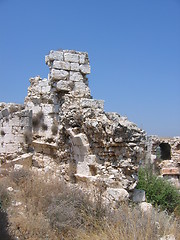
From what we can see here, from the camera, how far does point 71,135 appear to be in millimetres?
7543

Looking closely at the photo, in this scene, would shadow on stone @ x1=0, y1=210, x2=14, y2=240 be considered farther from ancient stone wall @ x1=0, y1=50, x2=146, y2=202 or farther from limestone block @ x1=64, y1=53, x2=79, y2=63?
limestone block @ x1=64, y1=53, x2=79, y2=63

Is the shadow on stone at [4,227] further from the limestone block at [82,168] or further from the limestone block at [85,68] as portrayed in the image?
the limestone block at [85,68]

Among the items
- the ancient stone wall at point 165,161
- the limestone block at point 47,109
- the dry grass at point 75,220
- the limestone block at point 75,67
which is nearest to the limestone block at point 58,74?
the limestone block at point 75,67

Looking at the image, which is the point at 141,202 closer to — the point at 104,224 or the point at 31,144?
the point at 104,224

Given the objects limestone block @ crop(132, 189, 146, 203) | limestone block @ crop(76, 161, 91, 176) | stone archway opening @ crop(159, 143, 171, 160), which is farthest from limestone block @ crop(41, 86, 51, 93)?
stone archway opening @ crop(159, 143, 171, 160)

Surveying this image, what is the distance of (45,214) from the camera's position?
17.4ft

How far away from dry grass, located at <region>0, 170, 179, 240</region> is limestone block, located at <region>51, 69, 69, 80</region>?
3.99 metres

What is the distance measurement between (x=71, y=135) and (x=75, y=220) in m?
2.94

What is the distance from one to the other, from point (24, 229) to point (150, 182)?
5.82m

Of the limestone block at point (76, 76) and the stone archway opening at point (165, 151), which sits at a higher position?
the limestone block at point (76, 76)

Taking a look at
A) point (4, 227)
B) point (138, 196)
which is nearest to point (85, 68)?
point (138, 196)

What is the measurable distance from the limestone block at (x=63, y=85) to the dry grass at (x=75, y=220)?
3.73m

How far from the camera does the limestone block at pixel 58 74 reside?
29.3ft

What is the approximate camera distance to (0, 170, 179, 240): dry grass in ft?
13.7
